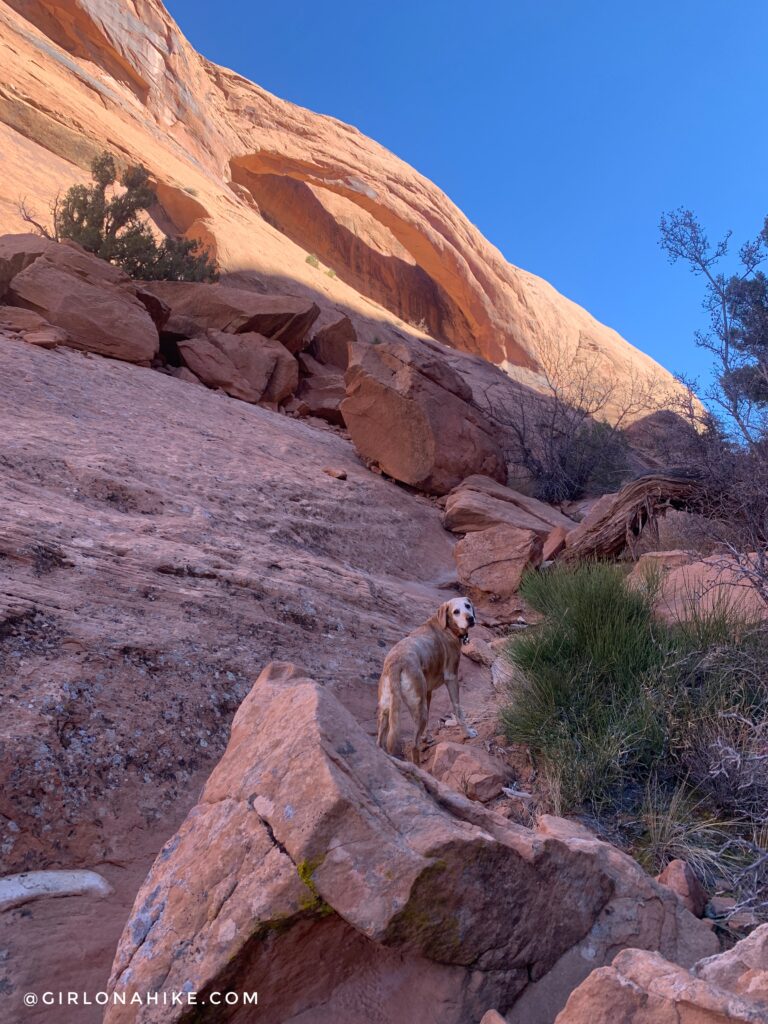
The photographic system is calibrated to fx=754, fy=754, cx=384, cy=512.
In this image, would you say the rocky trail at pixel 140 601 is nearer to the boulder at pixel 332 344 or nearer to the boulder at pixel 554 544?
the boulder at pixel 554 544

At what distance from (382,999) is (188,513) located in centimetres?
497

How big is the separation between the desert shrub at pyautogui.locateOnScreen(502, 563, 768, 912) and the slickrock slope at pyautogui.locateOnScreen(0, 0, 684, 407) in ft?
54.3

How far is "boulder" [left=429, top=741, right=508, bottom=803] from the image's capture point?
13.3ft

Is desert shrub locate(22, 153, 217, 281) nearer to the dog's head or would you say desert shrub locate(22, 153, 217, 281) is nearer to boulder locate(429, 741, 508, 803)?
the dog's head

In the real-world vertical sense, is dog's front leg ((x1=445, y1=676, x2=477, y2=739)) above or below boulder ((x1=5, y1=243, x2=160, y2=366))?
below

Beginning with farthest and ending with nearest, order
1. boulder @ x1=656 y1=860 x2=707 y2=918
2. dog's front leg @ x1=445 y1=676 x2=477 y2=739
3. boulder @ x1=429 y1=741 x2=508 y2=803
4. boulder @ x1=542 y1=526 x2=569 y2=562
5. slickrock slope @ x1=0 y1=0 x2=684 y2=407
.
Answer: slickrock slope @ x1=0 y1=0 x2=684 y2=407
boulder @ x1=542 y1=526 x2=569 y2=562
dog's front leg @ x1=445 y1=676 x2=477 y2=739
boulder @ x1=429 y1=741 x2=508 y2=803
boulder @ x1=656 y1=860 x2=707 y2=918

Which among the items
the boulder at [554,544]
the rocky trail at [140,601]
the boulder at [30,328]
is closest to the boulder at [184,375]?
the boulder at [30,328]

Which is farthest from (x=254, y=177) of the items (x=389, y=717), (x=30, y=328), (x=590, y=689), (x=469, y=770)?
(x=469, y=770)

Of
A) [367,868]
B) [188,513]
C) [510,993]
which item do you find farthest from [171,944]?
[188,513]

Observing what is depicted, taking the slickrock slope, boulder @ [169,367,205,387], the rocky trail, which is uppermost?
the slickrock slope

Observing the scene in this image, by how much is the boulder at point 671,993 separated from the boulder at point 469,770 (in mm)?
2184

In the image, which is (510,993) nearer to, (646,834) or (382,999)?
(382,999)

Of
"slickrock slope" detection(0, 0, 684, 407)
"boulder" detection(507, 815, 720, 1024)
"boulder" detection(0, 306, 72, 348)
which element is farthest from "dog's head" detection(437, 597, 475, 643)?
"slickrock slope" detection(0, 0, 684, 407)

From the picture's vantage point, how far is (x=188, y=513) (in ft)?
21.7
